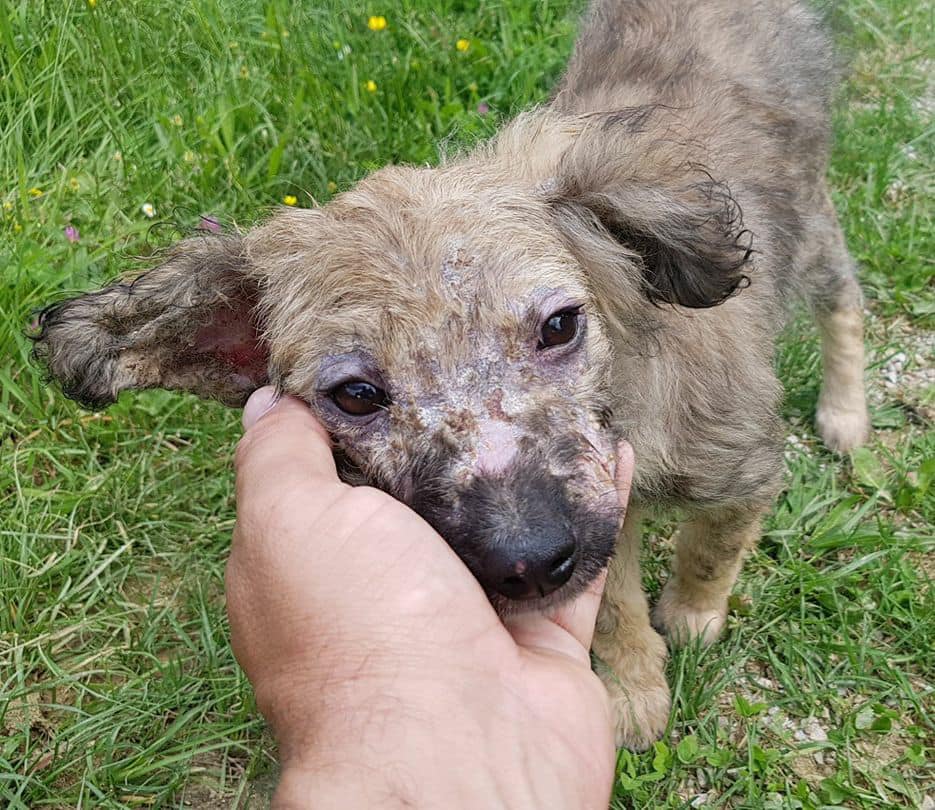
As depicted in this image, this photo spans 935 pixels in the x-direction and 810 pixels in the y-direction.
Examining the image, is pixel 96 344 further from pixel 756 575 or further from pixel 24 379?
pixel 756 575

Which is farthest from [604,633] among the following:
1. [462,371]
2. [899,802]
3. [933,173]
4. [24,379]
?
[933,173]

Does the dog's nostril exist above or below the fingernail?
above

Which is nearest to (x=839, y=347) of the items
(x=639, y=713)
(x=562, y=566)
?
(x=639, y=713)

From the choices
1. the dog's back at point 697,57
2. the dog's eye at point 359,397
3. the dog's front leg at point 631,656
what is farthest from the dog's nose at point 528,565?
the dog's back at point 697,57

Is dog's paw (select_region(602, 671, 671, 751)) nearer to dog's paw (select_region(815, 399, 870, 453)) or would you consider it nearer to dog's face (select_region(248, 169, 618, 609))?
dog's face (select_region(248, 169, 618, 609))

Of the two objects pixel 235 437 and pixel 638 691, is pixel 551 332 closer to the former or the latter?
pixel 638 691

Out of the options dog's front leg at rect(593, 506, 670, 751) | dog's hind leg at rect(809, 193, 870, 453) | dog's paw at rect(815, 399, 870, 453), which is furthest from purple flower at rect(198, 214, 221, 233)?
dog's paw at rect(815, 399, 870, 453)

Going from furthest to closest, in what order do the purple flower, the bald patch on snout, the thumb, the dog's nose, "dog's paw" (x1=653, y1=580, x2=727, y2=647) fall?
1. "dog's paw" (x1=653, y1=580, x2=727, y2=647)
2. the purple flower
3. the thumb
4. the bald patch on snout
5. the dog's nose
